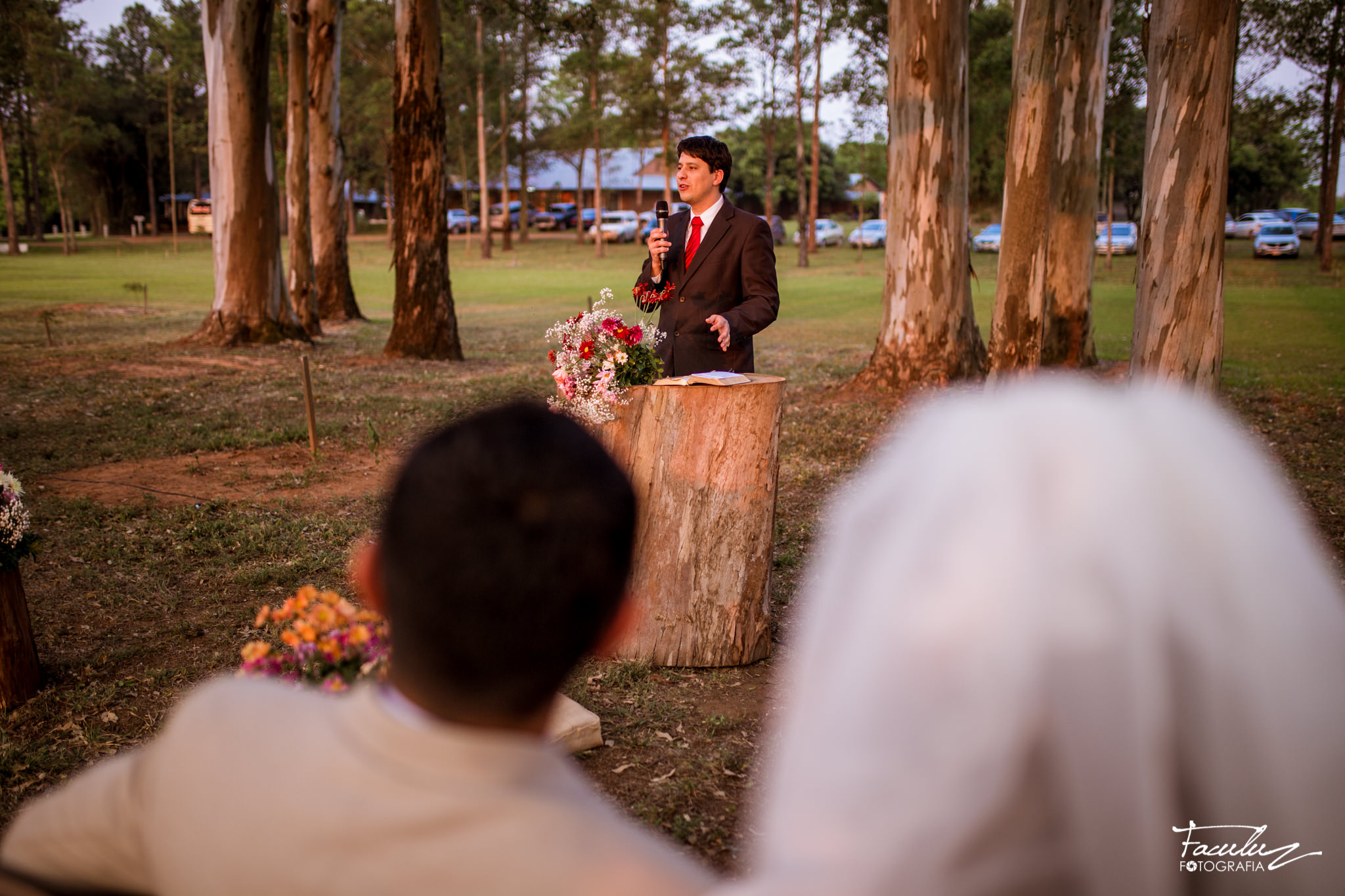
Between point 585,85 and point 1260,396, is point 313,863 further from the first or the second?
point 585,85

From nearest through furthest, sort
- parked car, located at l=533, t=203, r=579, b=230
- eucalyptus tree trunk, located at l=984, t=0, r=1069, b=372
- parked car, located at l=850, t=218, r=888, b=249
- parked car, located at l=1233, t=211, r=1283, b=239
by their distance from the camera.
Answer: eucalyptus tree trunk, located at l=984, t=0, r=1069, b=372, parked car, located at l=1233, t=211, r=1283, b=239, parked car, located at l=850, t=218, r=888, b=249, parked car, located at l=533, t=203, r=579, b=230

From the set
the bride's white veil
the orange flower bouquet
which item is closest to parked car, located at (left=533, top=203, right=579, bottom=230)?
the orange flower bouquet

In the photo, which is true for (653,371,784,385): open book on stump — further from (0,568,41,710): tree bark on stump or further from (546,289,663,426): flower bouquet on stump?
(0,568,41,710): tree bark on stump

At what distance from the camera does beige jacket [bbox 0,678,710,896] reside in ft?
3.09

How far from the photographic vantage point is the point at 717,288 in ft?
18.2

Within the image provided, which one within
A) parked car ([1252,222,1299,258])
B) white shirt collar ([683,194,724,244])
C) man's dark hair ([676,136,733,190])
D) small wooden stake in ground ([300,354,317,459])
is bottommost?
small wooden stake in ground ([300,354,317,459])

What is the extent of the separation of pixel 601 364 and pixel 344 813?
11.5ft

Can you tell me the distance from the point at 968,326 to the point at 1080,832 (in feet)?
35.5

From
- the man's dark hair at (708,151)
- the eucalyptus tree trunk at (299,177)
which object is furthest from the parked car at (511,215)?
the man's dark hair at (708,151)

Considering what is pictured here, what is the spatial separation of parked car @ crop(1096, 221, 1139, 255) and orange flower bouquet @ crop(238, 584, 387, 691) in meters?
43.3

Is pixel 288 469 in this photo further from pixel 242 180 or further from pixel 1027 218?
pixel 242 180

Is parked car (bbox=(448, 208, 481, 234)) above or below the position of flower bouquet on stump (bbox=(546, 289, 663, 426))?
above

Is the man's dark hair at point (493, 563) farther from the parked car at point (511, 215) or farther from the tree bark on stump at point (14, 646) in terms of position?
the parked car at point (511, 215)

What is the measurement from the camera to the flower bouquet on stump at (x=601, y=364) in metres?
4.38
